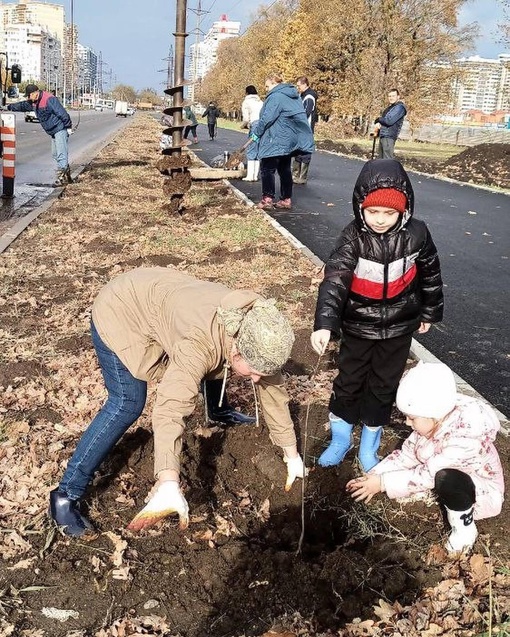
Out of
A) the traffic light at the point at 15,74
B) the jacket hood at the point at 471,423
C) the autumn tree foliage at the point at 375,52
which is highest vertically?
the autumn tree foliage at the point at 375,52

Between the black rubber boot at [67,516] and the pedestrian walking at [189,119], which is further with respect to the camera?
the pedestrian walking at [189,119]

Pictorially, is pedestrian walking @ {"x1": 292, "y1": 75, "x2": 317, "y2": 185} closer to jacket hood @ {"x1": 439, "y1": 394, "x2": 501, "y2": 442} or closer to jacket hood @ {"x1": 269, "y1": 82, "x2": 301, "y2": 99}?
jacket hood @ {"x1": 269, "y1": 82, "x2": 301, "y2": 99}

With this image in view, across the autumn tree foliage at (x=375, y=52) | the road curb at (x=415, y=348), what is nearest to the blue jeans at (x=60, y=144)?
the road curb at (x=415, y=348)

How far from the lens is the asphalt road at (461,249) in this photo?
5.14 m

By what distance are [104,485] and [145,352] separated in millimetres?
943

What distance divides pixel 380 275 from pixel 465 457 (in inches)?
36.6

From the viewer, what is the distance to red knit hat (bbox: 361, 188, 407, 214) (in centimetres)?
293

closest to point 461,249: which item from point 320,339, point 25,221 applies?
point 25,221

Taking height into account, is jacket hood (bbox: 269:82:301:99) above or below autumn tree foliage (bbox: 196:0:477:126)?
A: below

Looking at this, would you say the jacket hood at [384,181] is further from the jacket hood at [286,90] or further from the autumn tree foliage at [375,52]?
the autumn tree foliage at [375,52]

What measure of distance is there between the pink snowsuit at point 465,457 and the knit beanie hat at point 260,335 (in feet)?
3.25

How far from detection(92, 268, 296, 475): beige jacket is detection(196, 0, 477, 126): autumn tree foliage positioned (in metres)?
36.8

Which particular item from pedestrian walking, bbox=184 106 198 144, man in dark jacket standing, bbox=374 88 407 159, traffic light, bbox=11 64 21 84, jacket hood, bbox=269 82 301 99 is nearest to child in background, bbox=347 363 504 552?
pedestrian walking, bbox=184 106 198 144

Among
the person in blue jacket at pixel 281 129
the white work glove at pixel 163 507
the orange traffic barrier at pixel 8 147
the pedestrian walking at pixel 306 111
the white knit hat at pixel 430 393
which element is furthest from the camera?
the pedestrian walking at pixel 306 111
